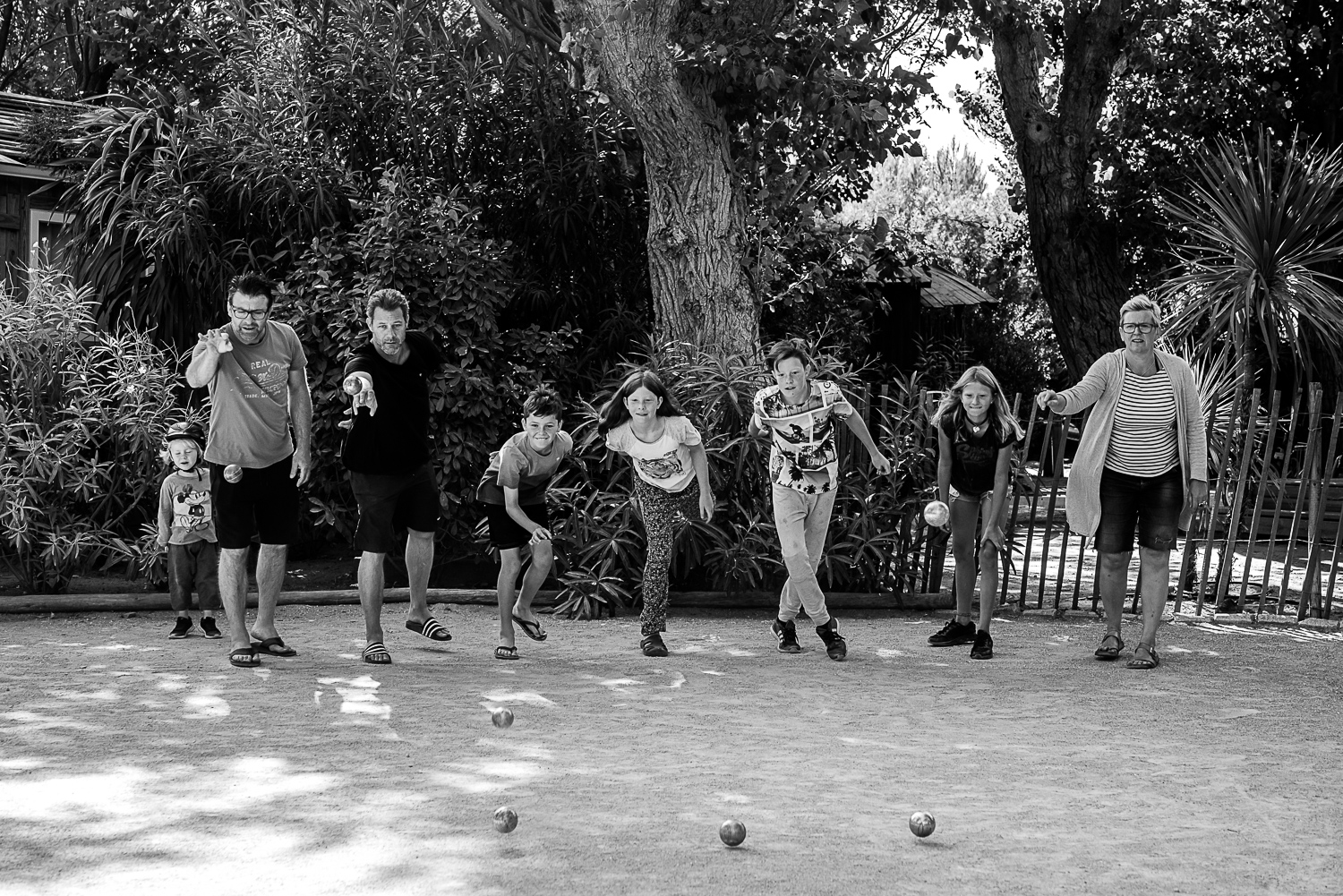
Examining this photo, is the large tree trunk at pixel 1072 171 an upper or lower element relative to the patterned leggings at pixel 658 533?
upper

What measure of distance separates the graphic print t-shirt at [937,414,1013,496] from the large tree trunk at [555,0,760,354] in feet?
9.54

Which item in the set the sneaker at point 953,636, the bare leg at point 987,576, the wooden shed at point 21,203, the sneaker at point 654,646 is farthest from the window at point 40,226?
the bare leg at point 987,576

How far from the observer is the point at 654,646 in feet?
24.2

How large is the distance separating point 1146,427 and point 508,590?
10.7 feet

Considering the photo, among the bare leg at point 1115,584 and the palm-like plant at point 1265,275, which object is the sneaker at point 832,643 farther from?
the palm-like plant at point 1265,275

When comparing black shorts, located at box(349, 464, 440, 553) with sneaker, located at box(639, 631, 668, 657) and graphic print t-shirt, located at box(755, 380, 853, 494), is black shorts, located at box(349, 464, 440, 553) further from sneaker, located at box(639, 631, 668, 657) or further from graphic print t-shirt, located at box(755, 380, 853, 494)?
graphic print t-shirt, located at box(755, 380, 853, 494)

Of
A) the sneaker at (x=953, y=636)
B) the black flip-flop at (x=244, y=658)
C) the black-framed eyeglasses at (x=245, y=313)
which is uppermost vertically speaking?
the black-framed eyeglasses at (x=245, y=313)

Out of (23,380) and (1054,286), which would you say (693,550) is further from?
(1054,286)

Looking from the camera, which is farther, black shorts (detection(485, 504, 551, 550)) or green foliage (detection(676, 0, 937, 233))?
green foliage (detection(676, 0, 937, 233))

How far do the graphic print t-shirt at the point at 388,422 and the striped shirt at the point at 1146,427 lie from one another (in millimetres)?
3457

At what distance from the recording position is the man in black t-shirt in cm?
684

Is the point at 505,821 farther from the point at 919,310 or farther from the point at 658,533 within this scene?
the point at 919,310

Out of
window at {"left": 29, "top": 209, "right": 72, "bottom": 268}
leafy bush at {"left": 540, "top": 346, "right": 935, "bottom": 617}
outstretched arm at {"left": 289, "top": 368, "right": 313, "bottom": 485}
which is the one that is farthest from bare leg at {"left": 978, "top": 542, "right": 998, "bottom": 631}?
window at {"left": 29, "top": 209, "right": 72, "bottom": 268}

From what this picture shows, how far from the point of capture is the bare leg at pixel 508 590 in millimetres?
7168
